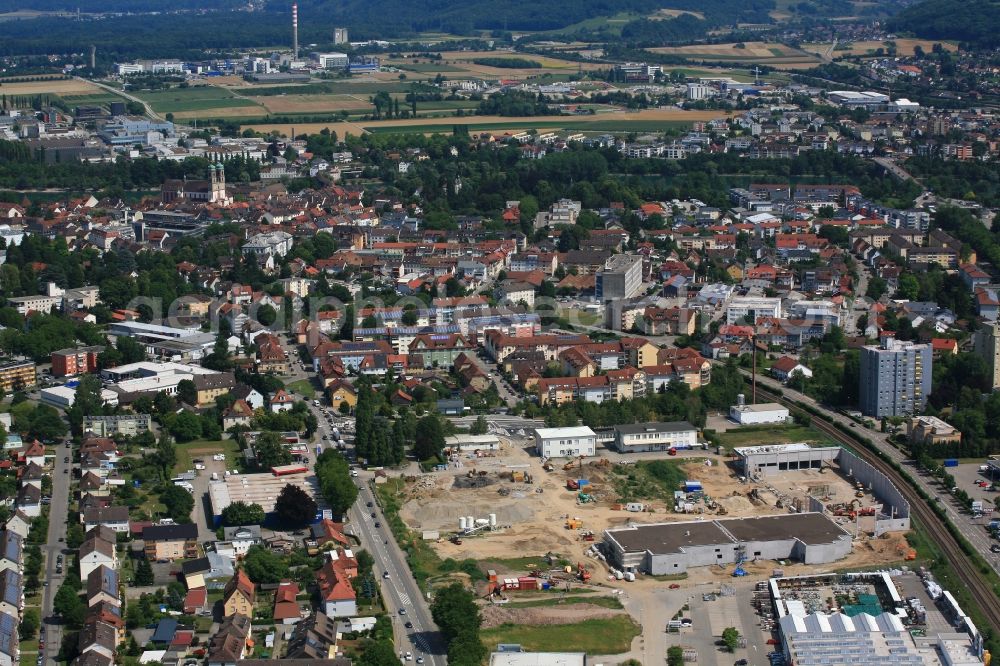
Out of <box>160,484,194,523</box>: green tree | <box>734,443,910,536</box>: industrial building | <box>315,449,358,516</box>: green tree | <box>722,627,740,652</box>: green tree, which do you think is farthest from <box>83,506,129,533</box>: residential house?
<box>734,443,910,536</box>: industrial building

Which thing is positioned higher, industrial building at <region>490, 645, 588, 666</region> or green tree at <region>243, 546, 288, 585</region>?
green tree at <region>243, 546, 288, 585</region>

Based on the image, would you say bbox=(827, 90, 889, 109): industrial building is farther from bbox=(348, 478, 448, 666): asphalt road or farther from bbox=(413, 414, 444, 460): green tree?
bbox=(348, 478, 448, 666): asphalt road

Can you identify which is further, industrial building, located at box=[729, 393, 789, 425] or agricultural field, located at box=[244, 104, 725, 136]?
agricultural field, located at box=[244, 104, 725, 136]

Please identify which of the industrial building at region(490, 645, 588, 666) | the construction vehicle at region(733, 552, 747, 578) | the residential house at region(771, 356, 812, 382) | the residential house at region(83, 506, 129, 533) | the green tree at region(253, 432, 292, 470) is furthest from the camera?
the residential house at region(771, 356, 812, 382)

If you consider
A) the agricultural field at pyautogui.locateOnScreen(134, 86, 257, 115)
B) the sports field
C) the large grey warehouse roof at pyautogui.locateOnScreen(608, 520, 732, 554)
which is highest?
the sports field

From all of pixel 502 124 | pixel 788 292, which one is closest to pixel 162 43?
pixel 502 124

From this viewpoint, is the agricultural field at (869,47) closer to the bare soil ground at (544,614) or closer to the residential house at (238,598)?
the bare soil ground at (544,614)

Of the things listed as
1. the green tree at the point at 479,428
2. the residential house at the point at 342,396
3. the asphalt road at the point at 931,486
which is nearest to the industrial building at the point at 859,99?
the asphalt road at the point at 931,486

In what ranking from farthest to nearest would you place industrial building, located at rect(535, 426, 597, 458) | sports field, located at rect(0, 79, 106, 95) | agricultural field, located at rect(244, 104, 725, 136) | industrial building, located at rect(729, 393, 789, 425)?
sports field, located at rect(0, 79, 106, 95), agricultural field, located at rect(244, 104, 725, 136), industrial building, located at rect(729, 393, 789, 425), industrial building, located at rect(535, 426, 597, 458)
